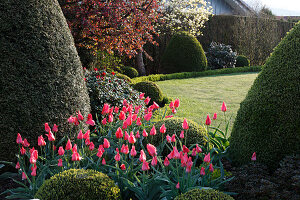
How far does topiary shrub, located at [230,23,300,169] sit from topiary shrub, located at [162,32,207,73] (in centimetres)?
1159

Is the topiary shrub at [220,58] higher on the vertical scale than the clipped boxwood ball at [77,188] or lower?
higher

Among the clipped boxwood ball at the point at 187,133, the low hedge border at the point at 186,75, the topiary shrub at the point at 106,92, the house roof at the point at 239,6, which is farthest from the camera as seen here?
the house roof at the point at 239,6

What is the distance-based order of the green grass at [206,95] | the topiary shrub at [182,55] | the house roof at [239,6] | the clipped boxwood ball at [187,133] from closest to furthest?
the clipped boxwood ball at [187,133] < the green grass at [206,95] < the topiary shrub at [182,55] < the house roof at [239,6]

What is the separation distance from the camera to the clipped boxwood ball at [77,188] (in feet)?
8.38

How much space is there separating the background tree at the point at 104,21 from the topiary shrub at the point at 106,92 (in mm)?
911

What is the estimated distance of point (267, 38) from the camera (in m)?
19.9

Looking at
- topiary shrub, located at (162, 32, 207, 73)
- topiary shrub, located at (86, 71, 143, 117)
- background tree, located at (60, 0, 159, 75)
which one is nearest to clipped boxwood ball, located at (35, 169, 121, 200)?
topiary shrub, located at (86, 71, 143, 117)

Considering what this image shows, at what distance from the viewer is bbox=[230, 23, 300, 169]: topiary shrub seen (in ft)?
9.79

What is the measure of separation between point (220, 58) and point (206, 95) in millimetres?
8569

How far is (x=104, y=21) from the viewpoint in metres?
6.48

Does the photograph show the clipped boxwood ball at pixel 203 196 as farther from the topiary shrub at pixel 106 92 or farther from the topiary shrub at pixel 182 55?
the topiary shrub at pixel 182 55

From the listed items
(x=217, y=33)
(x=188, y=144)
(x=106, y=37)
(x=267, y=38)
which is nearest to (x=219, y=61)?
(x=217, y=33)

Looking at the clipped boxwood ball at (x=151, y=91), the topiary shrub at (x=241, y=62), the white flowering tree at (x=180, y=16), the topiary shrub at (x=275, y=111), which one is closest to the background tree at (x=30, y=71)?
the topiary shrub at (x=275, y=111)

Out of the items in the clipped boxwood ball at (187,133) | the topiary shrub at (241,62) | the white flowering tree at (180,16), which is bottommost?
the clipped boxwood ball at (187,133)
